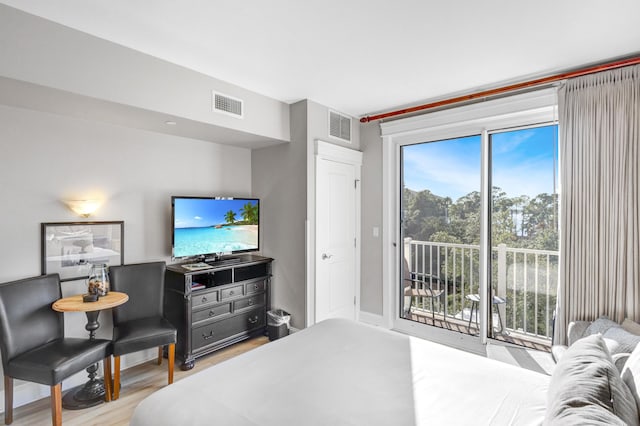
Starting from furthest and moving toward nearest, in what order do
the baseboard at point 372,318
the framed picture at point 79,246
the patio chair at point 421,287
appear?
the baseboard at point 372,318 → the patio chair at point 421,287 → the framed picture at point 79,246

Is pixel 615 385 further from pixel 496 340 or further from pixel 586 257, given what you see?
pixel 496 340

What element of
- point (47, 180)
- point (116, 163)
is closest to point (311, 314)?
point (116, 163)

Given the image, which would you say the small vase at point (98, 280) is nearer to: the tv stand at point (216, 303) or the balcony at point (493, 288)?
the tv stand at point (216, 303)

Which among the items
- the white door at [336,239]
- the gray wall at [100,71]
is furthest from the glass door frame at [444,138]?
the gray wall at [100,71]

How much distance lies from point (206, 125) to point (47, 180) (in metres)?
1.25

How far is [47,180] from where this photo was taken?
2.44 m

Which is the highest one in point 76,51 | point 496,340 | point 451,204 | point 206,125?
point 76,51

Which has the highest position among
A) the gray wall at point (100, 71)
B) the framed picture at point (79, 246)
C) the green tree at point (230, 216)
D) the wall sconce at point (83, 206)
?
the gray wall at point (100, 71)

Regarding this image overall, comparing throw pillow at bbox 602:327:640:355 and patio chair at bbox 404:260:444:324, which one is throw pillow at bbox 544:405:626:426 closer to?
throw pillow at bbox 602:327:640:355

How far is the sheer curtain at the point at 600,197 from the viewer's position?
7.55 ft

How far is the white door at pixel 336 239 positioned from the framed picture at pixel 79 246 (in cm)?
185

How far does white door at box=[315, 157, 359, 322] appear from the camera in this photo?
3465 mm

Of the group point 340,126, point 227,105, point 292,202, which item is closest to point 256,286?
point 292,202

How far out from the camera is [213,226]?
326 centimetres
